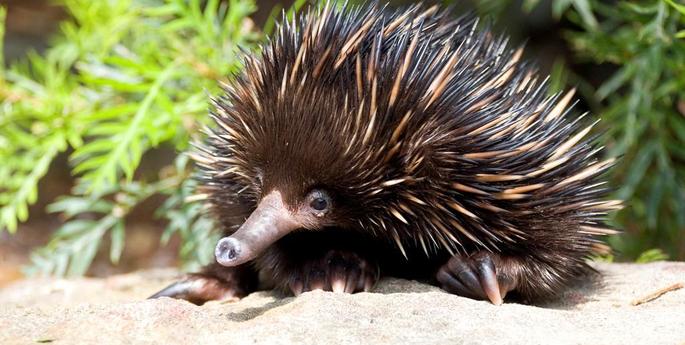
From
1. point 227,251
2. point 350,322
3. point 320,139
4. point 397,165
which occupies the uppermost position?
point 320,139

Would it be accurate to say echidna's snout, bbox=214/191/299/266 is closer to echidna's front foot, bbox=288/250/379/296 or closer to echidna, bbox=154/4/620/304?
echidna, bbox=154/4/620/304

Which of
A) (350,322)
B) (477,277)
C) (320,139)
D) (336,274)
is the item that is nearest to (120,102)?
(336,274)

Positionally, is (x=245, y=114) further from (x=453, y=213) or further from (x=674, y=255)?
(x=674, y=255)

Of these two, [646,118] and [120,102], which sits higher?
[120,102]

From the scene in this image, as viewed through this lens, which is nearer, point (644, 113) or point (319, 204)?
point (319, 204)

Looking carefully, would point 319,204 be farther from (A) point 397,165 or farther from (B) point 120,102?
(B) point 120,102

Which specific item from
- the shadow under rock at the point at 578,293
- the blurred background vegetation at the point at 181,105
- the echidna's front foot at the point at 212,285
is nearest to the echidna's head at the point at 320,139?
the echidna's front foot at the point at 212,285

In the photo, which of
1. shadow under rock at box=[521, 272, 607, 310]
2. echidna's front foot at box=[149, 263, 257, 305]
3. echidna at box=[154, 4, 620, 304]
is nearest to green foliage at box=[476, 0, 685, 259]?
shadow under rock at box=[521, 272, 607, 310]
